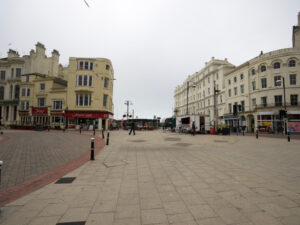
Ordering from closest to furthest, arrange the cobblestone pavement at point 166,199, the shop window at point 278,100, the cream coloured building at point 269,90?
the cobblestone pavement at point 166,199, the cream coloured building at point 269,90, the shop window at point 278,100

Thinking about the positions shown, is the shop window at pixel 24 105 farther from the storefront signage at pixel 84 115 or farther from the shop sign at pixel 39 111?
the storefront signage at pixel 84 115

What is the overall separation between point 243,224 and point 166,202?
1.41 m

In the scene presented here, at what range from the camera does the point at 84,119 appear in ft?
105

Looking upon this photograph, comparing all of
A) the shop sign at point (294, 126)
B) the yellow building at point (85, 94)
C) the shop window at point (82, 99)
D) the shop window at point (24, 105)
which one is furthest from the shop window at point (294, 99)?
the shop window at point (24, 105)

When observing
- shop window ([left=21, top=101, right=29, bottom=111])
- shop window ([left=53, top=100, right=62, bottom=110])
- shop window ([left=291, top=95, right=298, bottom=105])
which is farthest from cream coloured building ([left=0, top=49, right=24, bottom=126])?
shop window ([left=291, top=95, right=298, bottom=105])

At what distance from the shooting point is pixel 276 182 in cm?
428

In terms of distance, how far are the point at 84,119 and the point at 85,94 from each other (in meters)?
5.46

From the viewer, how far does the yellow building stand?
1251 inches

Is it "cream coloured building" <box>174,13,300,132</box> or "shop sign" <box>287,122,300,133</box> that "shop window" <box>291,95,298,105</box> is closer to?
"cream coloured building" <box>174,13,300,132</box>

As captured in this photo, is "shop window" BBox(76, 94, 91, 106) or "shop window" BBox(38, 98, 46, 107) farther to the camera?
"shop window" BBox(38, 98, 46, 107)

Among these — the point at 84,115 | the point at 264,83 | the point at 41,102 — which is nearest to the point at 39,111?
the point at 41,102

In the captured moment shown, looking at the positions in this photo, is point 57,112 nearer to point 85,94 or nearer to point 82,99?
point 82,99

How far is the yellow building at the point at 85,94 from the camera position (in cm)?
3177

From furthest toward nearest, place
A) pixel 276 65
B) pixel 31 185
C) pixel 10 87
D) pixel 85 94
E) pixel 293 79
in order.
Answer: pixel 10 87 < pixel 85 94 < pixel 276 65 < pixel 293 79 < pixel 31 185
